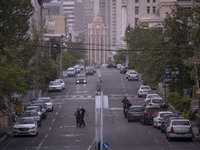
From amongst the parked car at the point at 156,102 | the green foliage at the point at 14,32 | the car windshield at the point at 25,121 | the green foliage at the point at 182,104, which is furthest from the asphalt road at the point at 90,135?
the green foliage at the point at 182,104

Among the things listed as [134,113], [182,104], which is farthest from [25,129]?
[182,104]

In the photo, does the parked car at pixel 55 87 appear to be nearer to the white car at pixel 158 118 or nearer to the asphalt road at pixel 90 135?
the asphalt road at pixel 90 135

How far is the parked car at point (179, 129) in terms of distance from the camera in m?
27.1

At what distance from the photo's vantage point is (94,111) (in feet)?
151

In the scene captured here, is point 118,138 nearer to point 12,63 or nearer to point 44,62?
point 12,63

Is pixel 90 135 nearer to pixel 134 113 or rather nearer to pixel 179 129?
pixel 179 129

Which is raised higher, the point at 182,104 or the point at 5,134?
the point at 182,104

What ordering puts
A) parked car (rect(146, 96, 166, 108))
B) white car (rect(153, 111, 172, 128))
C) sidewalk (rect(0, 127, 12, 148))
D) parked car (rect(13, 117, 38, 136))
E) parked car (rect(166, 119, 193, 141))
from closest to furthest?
parked car (rect(166, 119, 193, 141)) → sidewalk (rect(0, 127, 12, 148)) → parked car (rect(13, 117, 38, 136)) → white car (rect(153, 111, 172, 128)) → parked car (rect(146, 96, 166, 108))

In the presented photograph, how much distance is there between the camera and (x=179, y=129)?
2709 centimetres

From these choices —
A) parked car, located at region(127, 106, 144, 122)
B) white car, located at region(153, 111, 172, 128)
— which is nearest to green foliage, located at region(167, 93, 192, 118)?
parked car, located at region(127, 106, 144, 122)

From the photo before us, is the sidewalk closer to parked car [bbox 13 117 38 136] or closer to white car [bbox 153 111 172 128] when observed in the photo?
parked car [bbox 13 117 38 136]

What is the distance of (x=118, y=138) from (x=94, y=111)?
17164mm

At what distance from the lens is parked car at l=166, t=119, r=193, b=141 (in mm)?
27125

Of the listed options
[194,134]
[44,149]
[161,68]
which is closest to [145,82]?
[161,68]
